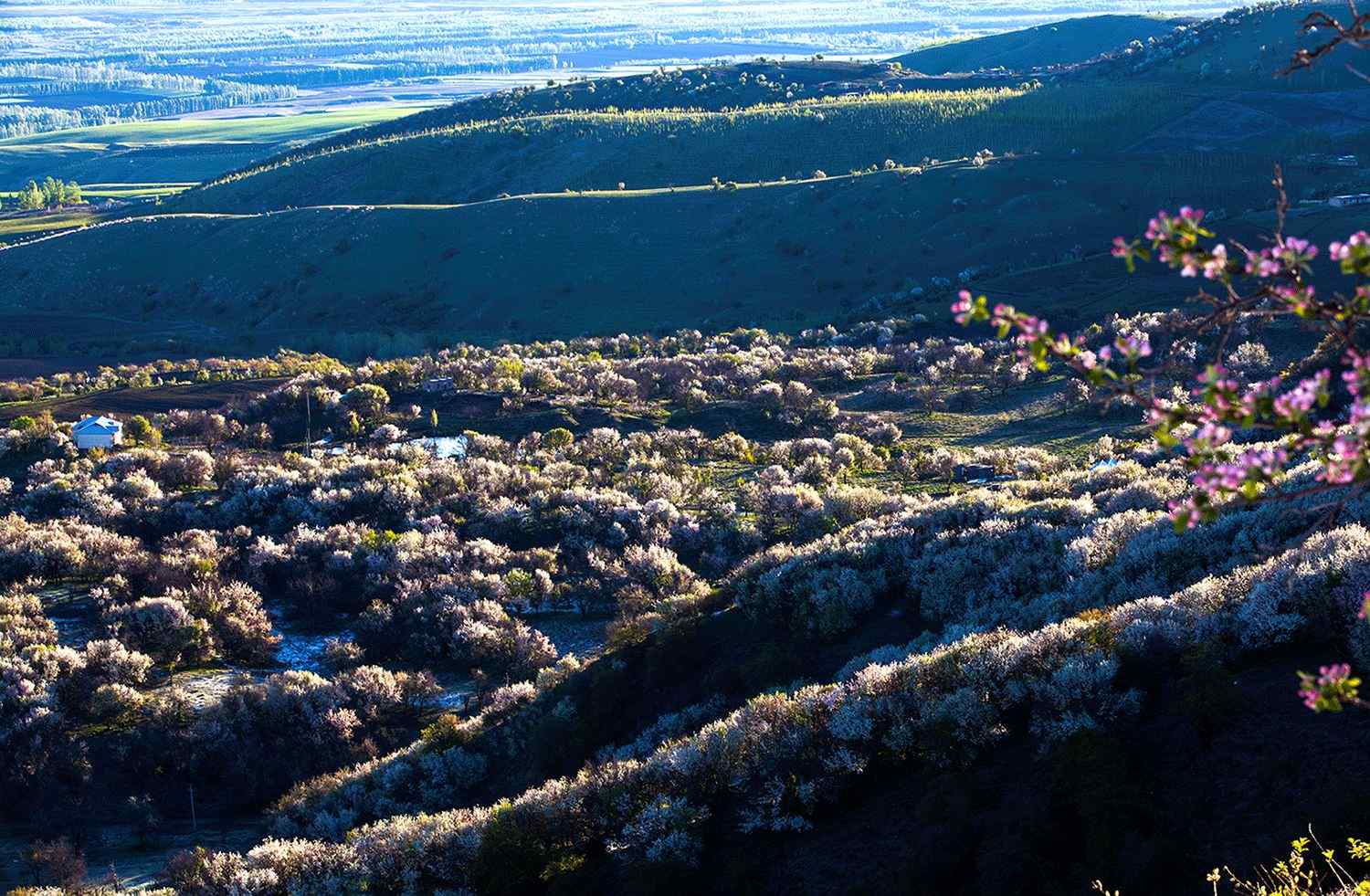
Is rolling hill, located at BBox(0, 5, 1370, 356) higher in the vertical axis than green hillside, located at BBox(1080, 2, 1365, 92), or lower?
lower

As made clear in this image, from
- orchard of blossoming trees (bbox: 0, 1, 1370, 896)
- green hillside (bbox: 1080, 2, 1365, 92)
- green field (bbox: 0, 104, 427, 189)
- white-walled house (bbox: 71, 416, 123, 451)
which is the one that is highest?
green hillside (bbox: 1080, 2, 1365, 92)

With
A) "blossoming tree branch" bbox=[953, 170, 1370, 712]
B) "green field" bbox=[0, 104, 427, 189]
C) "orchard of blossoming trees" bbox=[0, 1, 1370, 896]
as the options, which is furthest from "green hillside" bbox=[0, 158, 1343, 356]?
"green field" bbox=[0, 104, 427, 189]

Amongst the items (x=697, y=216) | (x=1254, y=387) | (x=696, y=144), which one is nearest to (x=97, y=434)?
(x=1254, y=387)

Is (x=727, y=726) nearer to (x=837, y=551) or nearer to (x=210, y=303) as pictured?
(x=837, y=551)

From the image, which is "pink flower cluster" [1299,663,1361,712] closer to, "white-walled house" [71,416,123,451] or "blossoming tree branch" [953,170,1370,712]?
"blossoming tree branch" [953,170,1370,712]

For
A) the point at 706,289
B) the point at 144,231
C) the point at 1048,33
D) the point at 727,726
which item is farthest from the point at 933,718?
the point at 1048,33

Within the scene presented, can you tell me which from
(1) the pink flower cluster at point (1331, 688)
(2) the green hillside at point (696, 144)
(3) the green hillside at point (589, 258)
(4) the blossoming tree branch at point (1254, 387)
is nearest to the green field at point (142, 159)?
(2) the green hillside at point (696, 144)

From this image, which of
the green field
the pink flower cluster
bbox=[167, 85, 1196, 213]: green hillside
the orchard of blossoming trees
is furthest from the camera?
the green field

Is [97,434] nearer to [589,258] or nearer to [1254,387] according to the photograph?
[1254,387]
